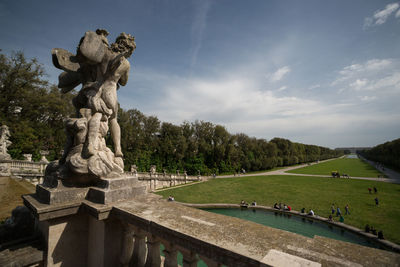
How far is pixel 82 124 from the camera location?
3.10 m

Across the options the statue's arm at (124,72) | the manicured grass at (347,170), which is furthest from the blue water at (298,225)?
the manicured grass at (347,170)

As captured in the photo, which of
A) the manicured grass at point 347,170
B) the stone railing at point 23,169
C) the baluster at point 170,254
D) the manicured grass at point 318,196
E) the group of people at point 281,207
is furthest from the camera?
the manicured grass at point 347,170

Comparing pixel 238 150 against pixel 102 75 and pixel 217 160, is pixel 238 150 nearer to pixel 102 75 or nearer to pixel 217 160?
pixel 217 160

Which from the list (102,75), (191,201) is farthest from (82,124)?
(191,201)

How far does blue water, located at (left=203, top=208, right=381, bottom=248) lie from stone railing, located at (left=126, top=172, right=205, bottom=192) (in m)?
11.0

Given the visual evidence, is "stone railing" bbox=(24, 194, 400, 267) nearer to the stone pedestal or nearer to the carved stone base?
the stone pedestal

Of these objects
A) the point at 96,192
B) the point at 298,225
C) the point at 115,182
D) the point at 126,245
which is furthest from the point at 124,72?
the point at 298,225

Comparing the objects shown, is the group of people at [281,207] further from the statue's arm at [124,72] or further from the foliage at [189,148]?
the foliage at [189,148]

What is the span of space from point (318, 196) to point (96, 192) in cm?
2725

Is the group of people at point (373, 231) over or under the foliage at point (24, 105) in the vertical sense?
under

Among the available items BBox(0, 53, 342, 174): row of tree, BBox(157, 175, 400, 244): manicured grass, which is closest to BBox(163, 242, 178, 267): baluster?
BBox(0, 53, 342, 174): row of tree

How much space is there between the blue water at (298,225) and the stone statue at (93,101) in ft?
53.8

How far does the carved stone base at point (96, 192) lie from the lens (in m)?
2.78

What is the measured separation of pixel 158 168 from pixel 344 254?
35.7 m
